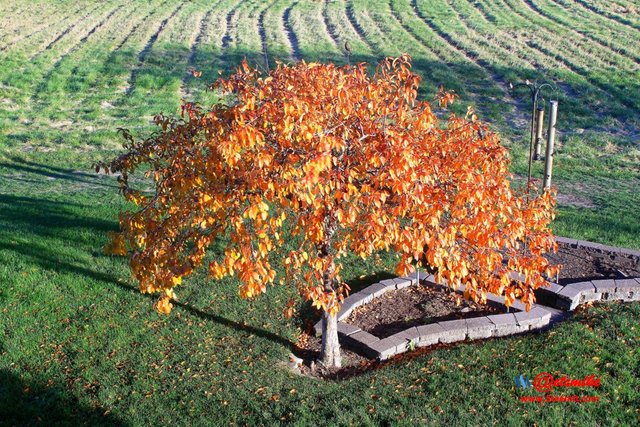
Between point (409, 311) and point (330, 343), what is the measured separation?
1556mm

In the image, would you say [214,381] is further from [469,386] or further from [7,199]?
[7,199]

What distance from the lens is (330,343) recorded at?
638 cm

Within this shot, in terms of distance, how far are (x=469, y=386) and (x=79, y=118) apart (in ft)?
53.1

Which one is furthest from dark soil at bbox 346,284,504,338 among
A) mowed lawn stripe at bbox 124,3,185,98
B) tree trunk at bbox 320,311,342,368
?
mowed lawn stripe at bbox 124,3,185,98

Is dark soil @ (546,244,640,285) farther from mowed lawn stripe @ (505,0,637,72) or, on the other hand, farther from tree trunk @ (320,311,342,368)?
mowed lawn stripe @ (505,0,637,72)

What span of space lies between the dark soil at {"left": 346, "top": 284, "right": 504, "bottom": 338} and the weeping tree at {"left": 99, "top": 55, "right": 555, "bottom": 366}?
1807 mm

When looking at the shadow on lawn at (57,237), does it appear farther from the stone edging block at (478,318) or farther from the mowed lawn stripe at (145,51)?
the mowed lawn stripe at (145,51)

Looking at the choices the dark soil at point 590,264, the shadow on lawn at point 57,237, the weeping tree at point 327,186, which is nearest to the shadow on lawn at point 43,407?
the weeping tree at point 327,186

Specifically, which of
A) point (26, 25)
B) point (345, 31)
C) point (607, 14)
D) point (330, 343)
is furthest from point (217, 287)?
point (607, 14)

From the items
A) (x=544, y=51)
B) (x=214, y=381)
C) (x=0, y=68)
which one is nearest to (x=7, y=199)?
(x=214, y=381)

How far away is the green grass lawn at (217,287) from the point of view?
5.49 metres

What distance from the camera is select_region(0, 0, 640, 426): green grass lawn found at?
5.49m

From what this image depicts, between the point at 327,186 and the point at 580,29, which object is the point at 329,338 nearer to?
the point at 327,186

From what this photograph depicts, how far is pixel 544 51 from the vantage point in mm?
26281
